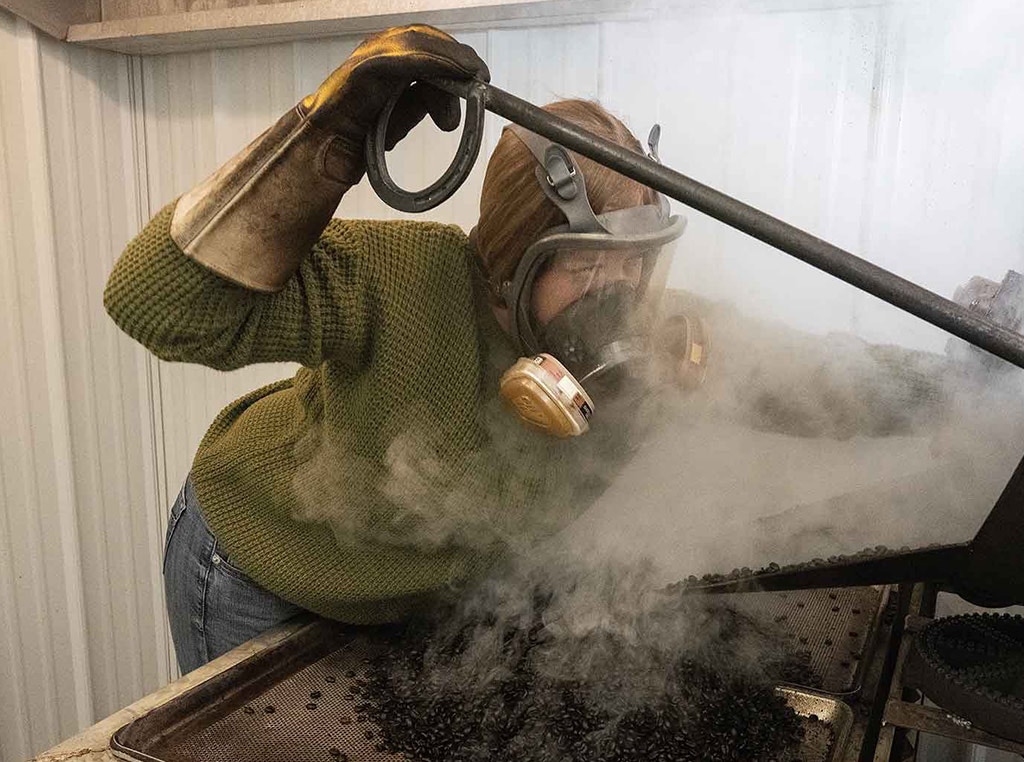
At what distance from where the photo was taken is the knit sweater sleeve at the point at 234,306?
102 centimetres

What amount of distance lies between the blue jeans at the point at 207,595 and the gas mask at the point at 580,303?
0.65m

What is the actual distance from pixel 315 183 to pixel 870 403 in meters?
0.96

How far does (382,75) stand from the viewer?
3.02ft

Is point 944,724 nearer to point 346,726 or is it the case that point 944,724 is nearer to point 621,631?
point 621,631

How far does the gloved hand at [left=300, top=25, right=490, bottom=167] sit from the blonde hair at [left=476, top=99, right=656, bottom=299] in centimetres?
19

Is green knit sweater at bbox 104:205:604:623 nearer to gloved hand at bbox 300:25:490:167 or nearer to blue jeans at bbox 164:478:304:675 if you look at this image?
blue jeans at bbox 164:478:304:675

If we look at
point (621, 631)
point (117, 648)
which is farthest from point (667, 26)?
point (117, 648)

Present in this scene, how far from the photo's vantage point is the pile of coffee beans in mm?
1104

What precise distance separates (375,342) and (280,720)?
20.6 inches

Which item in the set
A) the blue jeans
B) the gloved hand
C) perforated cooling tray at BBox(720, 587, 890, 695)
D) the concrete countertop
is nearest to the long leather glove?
the gloved hand

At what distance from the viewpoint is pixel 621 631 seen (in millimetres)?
1392

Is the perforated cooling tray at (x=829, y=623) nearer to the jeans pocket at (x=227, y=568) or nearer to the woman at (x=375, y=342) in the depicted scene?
the woman at (x=375, y=342)

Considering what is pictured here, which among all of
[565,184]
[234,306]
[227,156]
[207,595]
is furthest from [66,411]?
[565,184]

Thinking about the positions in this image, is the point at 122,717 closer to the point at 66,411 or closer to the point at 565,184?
the point at 565,184
